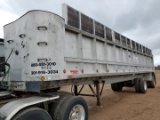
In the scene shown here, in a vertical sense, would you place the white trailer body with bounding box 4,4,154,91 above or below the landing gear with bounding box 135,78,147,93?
above

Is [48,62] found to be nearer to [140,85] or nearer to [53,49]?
[53,49]

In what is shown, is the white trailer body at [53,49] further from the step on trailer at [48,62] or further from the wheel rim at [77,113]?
the wheel rim at [77,113]

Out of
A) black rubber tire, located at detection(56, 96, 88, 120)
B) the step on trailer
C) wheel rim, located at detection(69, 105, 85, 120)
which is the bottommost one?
wheel rim, located at detection(69, 105, 85, 120)

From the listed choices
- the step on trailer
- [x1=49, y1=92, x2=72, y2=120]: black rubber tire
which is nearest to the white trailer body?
the step on trailer

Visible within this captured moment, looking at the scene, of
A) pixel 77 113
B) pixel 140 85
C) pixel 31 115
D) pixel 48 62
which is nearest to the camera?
pixel 31 115

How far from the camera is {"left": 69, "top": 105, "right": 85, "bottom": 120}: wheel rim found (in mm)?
3780

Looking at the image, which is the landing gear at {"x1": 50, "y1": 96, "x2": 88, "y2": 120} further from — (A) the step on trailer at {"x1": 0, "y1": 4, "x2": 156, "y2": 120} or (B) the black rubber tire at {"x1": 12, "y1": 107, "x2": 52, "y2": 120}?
(B) the black rubber tire at {"x1": 12, "y1": 107, "x2": 52, "y2": 120}

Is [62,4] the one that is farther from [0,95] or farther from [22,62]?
[0,95]

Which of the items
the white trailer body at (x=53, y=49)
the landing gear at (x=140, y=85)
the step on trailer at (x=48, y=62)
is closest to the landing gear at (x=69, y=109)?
the step on trailer at (x=48, y=62)

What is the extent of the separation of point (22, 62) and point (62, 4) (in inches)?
66.3

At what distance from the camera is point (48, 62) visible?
128 inches

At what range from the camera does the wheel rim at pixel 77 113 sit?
378 centimetres

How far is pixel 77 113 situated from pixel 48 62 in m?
1.54

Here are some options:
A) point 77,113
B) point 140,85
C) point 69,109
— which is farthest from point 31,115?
point 140,85
